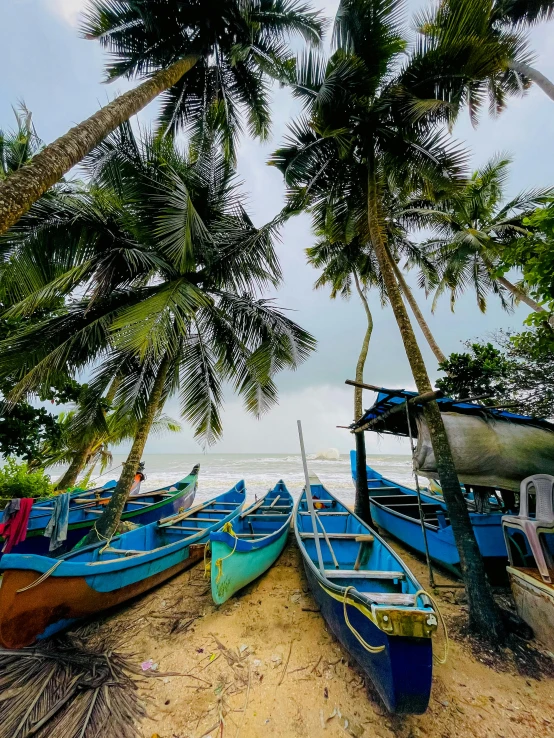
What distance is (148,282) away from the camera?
21.5 ft

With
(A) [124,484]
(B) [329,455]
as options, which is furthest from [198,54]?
(B) [329,455]

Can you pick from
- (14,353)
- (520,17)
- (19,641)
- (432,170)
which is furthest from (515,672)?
(520,17)

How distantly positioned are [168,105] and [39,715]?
9.36m

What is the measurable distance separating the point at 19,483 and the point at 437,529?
10.0 meters

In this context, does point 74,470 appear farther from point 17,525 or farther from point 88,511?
point 17,525

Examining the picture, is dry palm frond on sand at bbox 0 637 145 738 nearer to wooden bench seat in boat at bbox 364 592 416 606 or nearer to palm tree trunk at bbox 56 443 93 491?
wooden bench seat in boat at bbox 364 592 416 606

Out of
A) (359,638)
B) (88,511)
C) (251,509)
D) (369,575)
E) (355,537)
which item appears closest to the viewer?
(359,638)

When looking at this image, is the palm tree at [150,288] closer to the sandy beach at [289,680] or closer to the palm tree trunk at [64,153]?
the palm tree trunk at [64,153]

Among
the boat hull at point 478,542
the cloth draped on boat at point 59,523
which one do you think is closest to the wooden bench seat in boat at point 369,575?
the boat hull at point 478,542

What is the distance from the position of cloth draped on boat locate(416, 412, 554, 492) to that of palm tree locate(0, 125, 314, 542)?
2.98 m

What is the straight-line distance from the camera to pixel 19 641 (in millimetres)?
2932

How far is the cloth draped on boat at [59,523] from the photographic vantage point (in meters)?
4.90

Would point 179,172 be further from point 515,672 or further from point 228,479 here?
point 228,479

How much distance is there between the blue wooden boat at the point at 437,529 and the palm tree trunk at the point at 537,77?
10439mm
